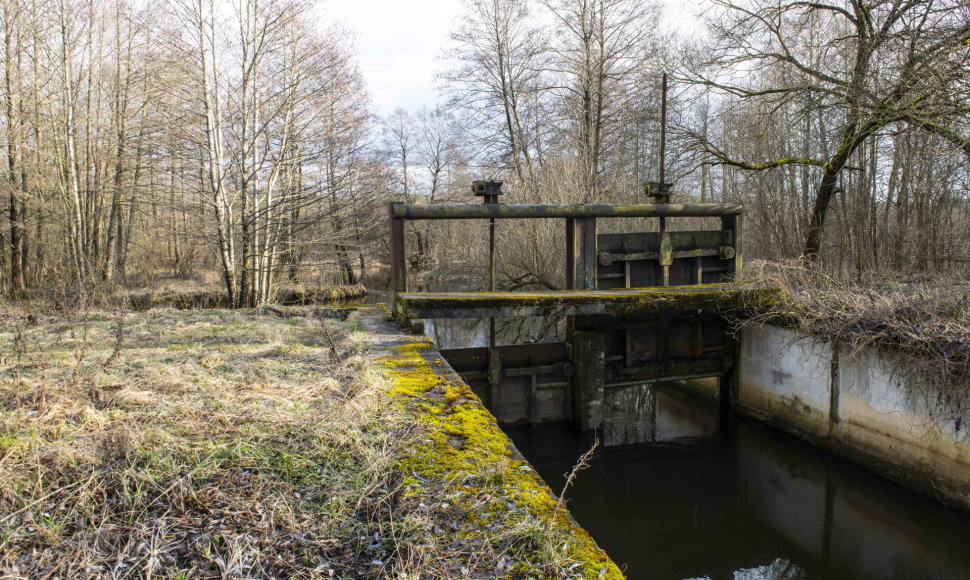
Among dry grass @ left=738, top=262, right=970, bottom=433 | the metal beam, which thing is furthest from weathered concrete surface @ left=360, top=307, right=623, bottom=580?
dry grass @ left=738, top=262, right=970, bottom=433

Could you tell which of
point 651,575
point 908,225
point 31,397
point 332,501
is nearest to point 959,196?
point 908,225

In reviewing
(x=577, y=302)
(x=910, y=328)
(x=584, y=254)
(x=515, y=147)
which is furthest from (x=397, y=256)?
(x=515, y=147)

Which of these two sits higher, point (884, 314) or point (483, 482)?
point (884, 314)

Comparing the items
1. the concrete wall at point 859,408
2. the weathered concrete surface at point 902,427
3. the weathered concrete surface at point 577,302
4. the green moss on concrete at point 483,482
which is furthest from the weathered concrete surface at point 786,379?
the green moss on concrete at point 483,482

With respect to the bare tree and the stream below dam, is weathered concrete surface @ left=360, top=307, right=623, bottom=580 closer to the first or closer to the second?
the stream below dam

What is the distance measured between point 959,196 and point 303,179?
13.6m

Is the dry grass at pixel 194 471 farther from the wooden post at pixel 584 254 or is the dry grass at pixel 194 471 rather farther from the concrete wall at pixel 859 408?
A: the concrete wall at pixel 859 408

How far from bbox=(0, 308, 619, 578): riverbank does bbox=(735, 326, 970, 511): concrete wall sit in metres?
4.69

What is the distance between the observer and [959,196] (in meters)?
9.59

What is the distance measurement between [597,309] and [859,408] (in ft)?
10.0

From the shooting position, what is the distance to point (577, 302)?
6371 millimetres

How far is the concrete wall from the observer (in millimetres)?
5184

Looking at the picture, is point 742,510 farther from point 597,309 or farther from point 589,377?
point 597,309

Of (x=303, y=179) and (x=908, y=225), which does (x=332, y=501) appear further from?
(x=303, y=179)
